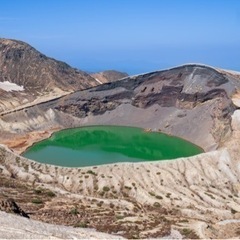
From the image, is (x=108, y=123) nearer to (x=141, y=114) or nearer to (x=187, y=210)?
(x=141, y=114)

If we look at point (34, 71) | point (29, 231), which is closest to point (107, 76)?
point (34, 71)

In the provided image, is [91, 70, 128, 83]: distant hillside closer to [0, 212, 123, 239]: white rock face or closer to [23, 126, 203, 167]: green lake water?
[23, 126, 203, 167]: green lake water

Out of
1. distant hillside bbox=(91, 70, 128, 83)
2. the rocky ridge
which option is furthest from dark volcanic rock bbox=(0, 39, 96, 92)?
the rocky ridge

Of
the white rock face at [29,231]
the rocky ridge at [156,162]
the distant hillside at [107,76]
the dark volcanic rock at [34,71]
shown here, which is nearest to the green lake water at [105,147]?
the rocky ridge at [156,162]

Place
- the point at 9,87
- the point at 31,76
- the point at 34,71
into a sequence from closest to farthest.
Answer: the point at 9,87 → the point at 31,76 → the point at 34,71

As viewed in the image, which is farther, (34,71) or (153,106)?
(34,71)

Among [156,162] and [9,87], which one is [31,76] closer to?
[9,87]

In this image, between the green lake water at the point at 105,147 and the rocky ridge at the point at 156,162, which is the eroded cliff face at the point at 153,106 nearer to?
the rocky ridge at the point at 156,162
